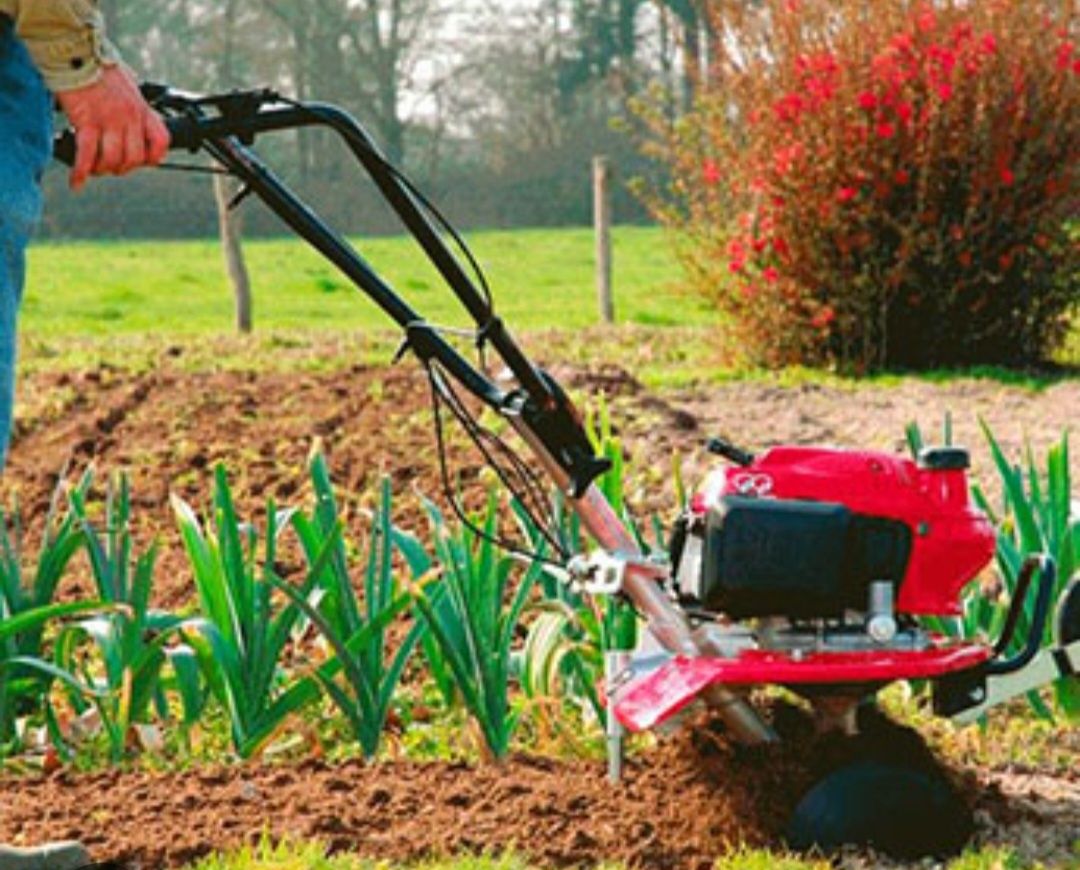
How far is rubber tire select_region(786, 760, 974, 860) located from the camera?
12.1 feet

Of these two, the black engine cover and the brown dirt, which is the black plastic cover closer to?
the black engine cover

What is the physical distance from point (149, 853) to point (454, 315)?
15841 mm

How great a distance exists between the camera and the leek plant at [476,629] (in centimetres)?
439

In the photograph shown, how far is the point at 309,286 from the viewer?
2334cm

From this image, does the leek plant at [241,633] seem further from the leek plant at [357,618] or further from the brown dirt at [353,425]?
the brown dirt at [353,425]

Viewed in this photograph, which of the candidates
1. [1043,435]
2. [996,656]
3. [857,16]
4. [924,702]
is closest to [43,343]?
[857,16]

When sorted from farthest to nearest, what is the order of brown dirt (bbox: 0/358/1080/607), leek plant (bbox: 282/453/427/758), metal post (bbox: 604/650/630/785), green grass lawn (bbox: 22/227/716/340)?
green grass lawn (bbox: 22/227/716/340) → brown dirt (bbox: 0/358/1080/607) → leek plant (bbox: 282/453/427/758) → metal post (bbox: 604/650/630/785)

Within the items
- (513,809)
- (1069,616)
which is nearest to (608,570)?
(513,809)

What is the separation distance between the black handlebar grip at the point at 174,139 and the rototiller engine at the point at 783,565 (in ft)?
0.47

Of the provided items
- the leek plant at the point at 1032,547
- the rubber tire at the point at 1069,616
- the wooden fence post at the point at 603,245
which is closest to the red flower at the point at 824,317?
the wooden fence post at the point at 603,245

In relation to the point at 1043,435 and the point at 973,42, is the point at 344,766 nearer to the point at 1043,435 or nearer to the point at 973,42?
the point at 1043,435

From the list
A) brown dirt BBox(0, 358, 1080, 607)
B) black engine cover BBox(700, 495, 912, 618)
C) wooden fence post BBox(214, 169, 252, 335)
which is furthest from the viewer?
wooden fence post BBox(214, 169, 252, 335)

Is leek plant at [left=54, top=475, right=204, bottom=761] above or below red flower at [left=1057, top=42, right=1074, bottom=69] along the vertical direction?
below

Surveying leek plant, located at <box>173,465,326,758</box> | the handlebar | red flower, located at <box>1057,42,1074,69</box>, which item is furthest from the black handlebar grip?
red flower, located at <box>1057,42,1074,69</box>
